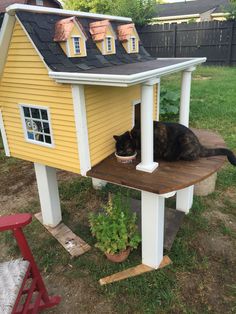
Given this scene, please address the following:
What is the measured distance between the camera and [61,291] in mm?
3023

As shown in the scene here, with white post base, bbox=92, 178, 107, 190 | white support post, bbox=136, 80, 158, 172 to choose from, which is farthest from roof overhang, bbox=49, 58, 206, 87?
white post base, bbox=92, 178, 107, 190

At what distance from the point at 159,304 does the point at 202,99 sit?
7073mm

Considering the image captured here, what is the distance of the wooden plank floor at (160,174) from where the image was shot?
8.38 feet

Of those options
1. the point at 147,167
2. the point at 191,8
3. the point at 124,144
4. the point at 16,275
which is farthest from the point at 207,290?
the point at 191,8

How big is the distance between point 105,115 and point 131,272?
1.73m

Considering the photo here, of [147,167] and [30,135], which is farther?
[30,135]

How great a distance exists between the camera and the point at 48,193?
368cm

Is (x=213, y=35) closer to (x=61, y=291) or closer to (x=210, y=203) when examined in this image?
(x=210, y=203)

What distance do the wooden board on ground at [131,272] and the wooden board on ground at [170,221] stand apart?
0.18m

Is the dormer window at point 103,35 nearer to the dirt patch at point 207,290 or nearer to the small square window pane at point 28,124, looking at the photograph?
the small square window pane at point 28,124

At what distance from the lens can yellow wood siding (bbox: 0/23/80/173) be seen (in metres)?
2.65

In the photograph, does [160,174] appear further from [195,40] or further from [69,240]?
[195,40]

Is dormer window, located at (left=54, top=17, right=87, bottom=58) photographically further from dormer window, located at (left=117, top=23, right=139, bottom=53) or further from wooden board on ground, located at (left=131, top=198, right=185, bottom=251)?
wooden board on ground, located at (left=131, top=198, right=185, bottom=251)

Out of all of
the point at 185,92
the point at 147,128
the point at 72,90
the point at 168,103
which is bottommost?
the point at 168,103
